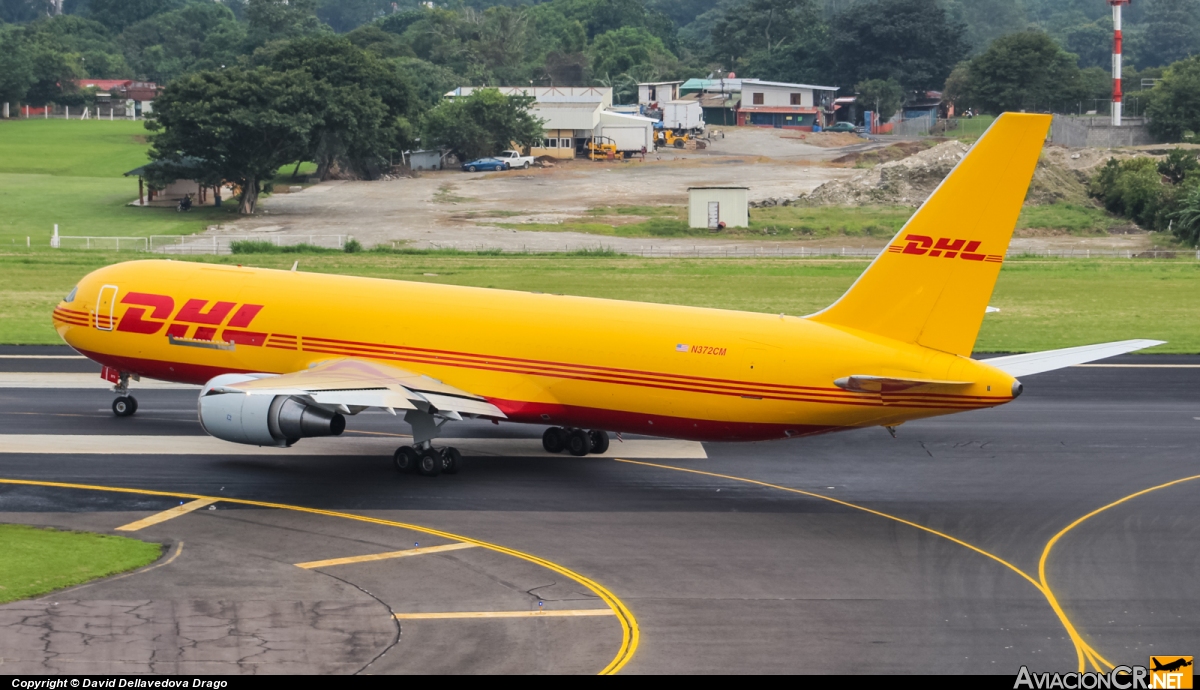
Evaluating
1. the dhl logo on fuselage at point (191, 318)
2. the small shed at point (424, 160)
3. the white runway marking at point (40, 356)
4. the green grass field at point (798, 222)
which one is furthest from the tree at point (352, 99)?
the dhl logo on fuselage at point (191, 318)

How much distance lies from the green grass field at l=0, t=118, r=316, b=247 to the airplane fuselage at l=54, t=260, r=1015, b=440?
5759 cm

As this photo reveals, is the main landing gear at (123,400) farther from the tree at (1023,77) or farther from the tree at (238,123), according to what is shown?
the tree at (1023,77)

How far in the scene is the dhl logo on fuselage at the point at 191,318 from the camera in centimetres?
3497

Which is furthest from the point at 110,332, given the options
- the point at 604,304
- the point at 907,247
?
the point at 907,247

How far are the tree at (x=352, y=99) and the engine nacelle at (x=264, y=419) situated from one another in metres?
85.5

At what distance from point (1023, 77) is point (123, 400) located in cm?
15266

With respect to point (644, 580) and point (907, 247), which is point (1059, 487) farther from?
point (644, 580)

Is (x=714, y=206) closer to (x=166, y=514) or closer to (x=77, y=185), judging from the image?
(x=77, y=185)

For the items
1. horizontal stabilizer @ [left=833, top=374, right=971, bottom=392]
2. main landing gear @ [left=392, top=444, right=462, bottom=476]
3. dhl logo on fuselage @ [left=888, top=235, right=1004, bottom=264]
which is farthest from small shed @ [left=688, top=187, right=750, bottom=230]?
horizontal stabilizer @ [left=833, top=374, right=971, bottom=392]

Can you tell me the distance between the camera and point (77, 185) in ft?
427

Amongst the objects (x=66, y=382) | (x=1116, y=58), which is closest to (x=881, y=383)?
(x=66, y=382)

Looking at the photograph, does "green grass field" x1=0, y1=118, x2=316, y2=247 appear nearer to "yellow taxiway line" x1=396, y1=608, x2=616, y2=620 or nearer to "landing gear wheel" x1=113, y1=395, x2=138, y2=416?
"landing gear wheel" x1=113, y1=395, x2=138, y2=416

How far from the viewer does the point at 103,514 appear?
28.2 metres

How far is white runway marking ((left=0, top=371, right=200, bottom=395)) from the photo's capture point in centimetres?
4244
